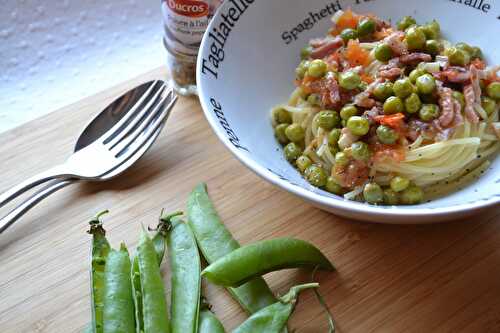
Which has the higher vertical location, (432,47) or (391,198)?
(432,47)

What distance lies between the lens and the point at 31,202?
3.04m

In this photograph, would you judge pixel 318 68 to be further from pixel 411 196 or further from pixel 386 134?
pixel 411 196

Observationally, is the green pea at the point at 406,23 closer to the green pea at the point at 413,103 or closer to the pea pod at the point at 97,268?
the green pea at the point at 413,103

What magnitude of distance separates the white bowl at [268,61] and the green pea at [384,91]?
62cm

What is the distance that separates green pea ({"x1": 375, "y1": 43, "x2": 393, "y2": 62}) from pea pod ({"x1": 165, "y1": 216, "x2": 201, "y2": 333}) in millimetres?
1481

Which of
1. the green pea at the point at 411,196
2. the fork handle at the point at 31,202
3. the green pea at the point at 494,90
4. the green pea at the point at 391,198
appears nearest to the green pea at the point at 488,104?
the green pea at the point at 494,90

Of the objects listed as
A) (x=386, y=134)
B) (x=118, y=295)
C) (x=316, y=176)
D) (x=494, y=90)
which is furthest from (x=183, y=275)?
(x=494, y=90)

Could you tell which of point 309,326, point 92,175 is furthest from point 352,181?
point 92,175

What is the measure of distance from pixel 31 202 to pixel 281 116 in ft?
5.03

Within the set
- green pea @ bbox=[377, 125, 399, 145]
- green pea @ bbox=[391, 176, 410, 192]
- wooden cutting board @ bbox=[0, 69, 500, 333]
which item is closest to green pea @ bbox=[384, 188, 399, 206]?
green pea @ bbox=[391, 176, 410, 192]

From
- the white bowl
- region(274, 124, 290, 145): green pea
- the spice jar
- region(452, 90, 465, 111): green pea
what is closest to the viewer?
the white bowl

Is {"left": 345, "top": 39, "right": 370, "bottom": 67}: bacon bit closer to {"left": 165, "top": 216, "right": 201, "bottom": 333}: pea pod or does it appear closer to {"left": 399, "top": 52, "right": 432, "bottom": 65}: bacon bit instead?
{"left": 399, "top": 52, "right": 432, "bottom": 65}: bacon bit

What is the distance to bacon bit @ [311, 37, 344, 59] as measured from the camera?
3.44 m

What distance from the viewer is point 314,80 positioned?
328cm
